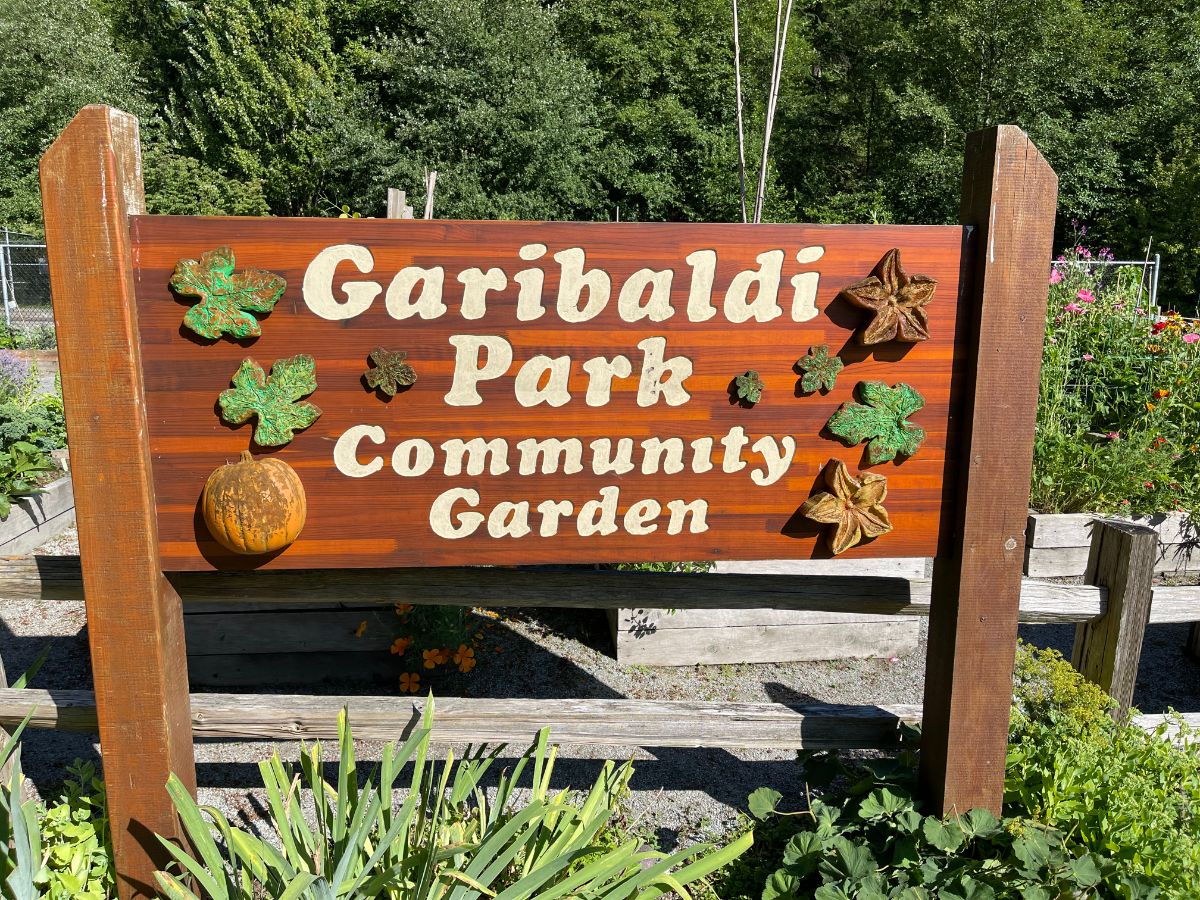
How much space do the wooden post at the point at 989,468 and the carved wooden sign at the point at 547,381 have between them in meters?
0.07

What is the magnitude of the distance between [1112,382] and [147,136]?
2591 cm

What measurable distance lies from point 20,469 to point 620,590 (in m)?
4.58

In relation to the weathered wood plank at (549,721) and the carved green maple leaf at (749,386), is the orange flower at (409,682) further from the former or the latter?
the carved green maple leaf at (749,386)

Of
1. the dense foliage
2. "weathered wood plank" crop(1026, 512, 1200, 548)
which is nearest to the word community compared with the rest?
the dense foliage

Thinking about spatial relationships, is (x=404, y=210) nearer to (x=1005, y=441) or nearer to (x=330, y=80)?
(x=1005, y=441)

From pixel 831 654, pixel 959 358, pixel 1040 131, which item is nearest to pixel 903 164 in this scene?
pixel 1040 131

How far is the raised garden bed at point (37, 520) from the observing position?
500 centimetres

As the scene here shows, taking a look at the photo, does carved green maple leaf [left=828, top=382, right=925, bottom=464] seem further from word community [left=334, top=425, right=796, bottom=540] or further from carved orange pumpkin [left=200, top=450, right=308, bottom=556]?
carved orange pumpkin [left=200, top=450, right=308, bottom=556]

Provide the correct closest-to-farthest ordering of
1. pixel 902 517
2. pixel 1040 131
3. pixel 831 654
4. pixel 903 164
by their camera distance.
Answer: pixel 902 517
pixel 831 654
pixel 1040 131
pixel 903 164

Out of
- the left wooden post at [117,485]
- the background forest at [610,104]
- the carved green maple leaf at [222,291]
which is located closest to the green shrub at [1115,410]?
the carved green maple leaf at [222,291]

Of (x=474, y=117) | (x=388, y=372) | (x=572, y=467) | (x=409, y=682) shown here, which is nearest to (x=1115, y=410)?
(x=409, y=682)

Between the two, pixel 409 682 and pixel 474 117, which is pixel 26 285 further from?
pixel 409 682

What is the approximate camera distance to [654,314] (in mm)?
1946

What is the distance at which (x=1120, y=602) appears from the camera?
2604mm
